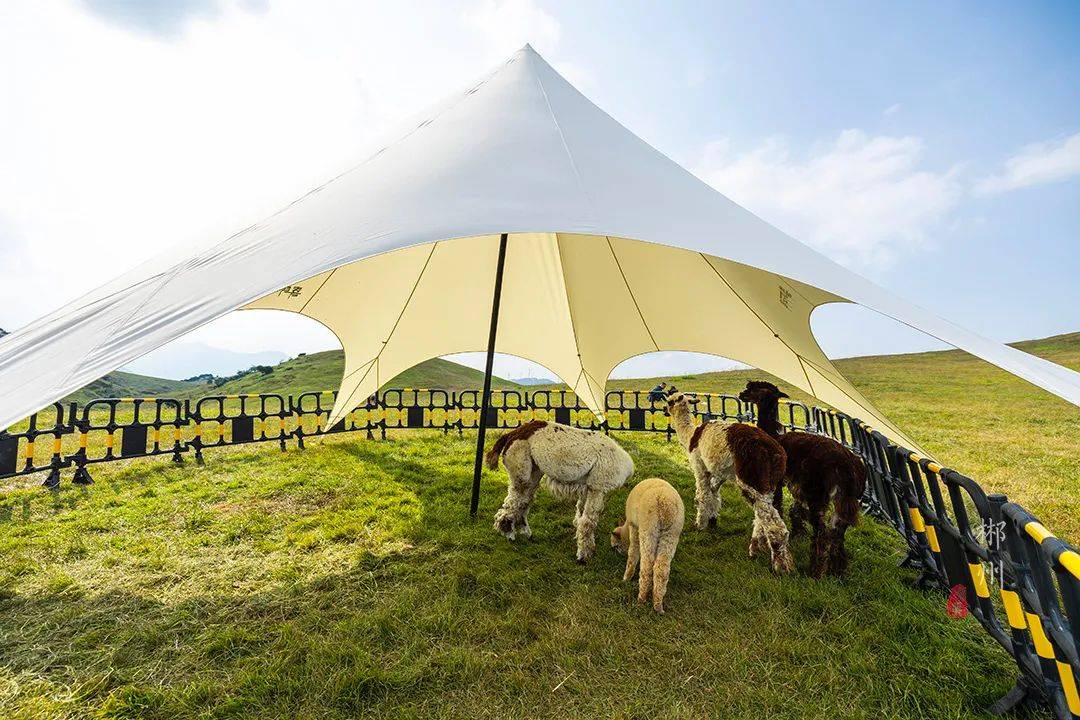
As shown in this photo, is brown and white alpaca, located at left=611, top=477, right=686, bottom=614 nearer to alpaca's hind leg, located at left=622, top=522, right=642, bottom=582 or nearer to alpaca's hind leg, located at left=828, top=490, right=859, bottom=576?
alpaca's hind leg, located at left=622, top=522, right=642, bottom=582

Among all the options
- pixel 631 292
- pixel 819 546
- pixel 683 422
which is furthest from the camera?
pixel 631 292

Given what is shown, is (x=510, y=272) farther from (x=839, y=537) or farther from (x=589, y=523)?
(x=839, y=537)

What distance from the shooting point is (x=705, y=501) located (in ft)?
15.8

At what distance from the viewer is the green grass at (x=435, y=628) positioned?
250 centimetres

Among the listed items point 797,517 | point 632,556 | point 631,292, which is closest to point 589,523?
point 632,556

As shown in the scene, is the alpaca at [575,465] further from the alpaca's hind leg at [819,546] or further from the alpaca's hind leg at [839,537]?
the alpaca's hind leg at [839,537]

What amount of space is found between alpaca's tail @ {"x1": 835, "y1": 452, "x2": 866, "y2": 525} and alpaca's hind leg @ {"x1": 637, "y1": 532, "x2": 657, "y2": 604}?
1.48 meters

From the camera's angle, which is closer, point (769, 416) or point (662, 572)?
point (662, 572)

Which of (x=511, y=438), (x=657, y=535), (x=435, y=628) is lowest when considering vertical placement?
(x=435, y=628)

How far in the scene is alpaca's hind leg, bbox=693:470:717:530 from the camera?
479cm

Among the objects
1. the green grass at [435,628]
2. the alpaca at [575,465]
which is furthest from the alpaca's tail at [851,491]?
the alpaca at [575,465]

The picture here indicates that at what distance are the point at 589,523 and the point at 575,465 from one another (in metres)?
0.53

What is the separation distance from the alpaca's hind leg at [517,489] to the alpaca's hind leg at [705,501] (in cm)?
173

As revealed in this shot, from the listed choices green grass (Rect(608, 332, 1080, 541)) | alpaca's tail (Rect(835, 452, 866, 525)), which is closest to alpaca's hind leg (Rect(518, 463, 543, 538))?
alpaca's tail (Rect(835, 452, 866, 525))
